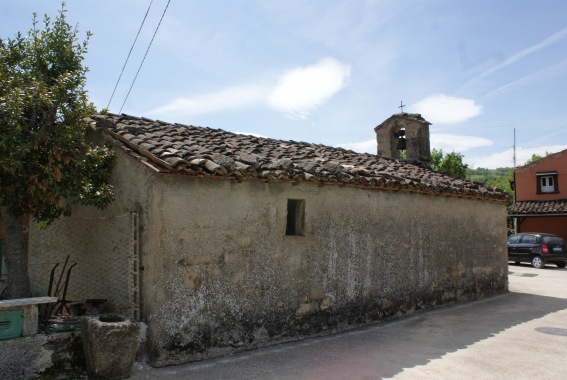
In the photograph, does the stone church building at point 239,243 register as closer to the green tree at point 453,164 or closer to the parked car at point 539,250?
the parked car at point 539,250

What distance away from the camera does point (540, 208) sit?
887 inches

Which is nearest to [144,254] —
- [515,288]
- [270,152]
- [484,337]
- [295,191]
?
[295,191]

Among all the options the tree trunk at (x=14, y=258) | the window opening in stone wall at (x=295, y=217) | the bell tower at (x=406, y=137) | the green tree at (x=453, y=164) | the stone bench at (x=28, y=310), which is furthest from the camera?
the green tree at (x=453, y=164)

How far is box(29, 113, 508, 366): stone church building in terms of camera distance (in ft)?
18.3

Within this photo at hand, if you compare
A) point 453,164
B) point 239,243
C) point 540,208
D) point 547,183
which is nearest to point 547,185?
point 547,183

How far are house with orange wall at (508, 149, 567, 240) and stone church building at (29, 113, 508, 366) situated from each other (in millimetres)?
15613

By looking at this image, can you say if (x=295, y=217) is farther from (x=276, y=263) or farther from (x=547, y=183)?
(x=547, y=183)

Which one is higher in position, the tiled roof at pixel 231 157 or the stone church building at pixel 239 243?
the tiled roof at pixel 231 157

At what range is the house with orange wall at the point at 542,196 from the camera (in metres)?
22.4

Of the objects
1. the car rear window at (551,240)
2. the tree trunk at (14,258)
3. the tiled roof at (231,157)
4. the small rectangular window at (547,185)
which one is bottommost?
the car rear window at (551,240)

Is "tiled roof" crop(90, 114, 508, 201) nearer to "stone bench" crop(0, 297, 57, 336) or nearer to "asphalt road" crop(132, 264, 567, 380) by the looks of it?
"stone bench" crop(0, 297, 57, 336)

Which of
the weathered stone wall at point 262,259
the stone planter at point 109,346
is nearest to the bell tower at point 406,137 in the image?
the weathered stone wall at point 262,259

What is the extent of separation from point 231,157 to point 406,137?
8168 mm

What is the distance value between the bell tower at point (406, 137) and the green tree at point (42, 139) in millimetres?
9132
